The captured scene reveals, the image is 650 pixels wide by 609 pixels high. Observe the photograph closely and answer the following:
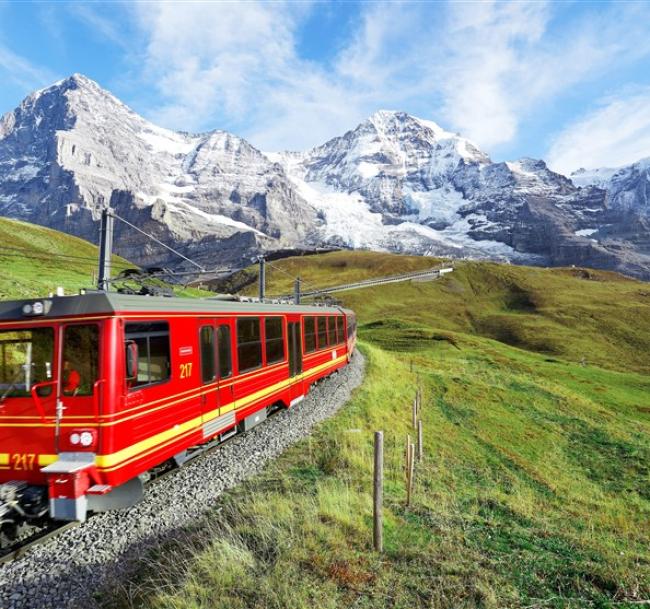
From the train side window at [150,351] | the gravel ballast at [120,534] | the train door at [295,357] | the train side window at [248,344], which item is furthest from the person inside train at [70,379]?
the train door at [295,357]

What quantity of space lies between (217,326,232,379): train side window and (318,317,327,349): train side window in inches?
370

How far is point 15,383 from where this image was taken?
26.5 ft

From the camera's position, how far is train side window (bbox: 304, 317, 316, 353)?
19.2 metres

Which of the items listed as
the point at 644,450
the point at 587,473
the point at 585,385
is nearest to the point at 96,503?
the point at 587,473

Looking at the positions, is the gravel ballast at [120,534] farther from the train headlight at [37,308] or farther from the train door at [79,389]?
the train headlight at [37,308]

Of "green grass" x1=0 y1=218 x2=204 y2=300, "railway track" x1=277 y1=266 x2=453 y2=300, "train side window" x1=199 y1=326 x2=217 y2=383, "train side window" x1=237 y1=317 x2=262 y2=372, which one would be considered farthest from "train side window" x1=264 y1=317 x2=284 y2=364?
"railway track" x1=277 y1=266 x2=453 y2=300

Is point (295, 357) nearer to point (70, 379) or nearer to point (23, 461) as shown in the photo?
point (70, 379)

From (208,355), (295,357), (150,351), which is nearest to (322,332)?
(295,357)

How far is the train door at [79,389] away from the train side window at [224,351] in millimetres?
3926

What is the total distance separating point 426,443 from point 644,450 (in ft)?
42.0

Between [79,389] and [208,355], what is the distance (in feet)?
11.5

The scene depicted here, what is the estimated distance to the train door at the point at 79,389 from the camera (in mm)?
7703

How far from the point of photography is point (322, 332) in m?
21.8

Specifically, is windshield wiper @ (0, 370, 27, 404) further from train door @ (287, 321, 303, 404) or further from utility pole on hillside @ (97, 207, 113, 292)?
train door @ (287, 321, 303, 404)
